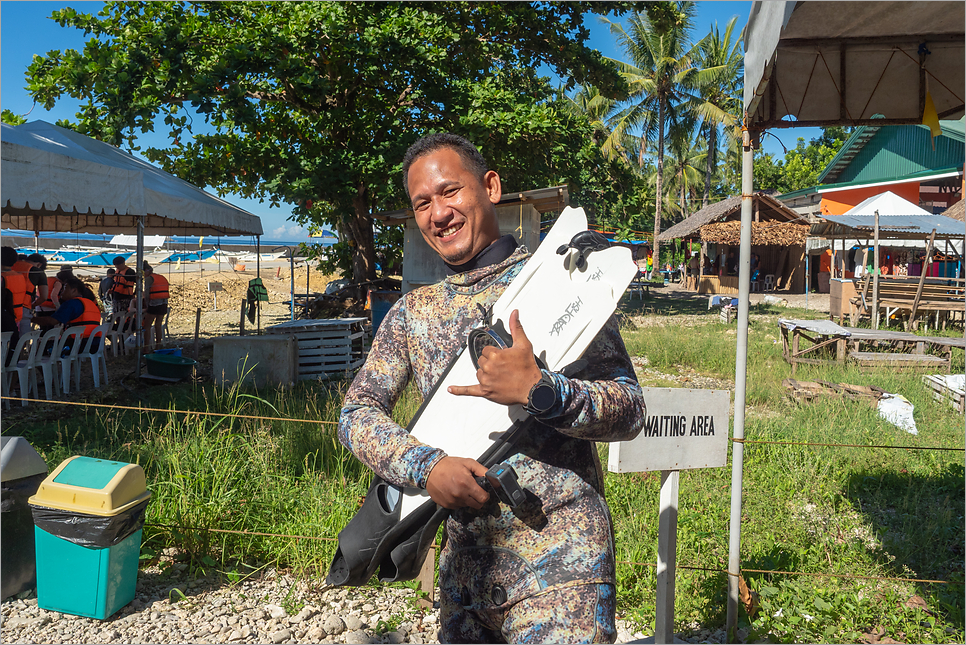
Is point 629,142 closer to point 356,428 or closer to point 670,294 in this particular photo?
Result: point 670,294

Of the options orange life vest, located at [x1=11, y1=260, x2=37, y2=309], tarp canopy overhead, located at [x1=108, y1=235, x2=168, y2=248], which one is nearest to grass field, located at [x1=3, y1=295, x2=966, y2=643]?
orange life vest, located at [x1=11, y1=260, x2=37, y2=309]

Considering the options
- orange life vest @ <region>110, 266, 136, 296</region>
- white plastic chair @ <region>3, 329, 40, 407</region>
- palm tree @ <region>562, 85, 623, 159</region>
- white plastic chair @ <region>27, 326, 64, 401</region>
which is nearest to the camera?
white plastic chair @ <region>3, 329, 40, 407</region>

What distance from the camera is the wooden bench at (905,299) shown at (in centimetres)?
1396

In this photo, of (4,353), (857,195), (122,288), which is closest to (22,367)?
(4,353)

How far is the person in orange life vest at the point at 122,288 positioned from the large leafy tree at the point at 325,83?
243 centimetres

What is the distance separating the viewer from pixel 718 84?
3256 centimetres

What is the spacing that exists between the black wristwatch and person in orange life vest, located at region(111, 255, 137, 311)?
41.3ft

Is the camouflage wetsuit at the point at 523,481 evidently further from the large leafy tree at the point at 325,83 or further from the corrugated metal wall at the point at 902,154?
the corrugated metal wall at the point at 902,154

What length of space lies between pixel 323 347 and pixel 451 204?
7896mm

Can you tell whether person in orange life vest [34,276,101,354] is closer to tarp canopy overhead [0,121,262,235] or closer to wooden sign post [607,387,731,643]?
tarp canopy overhead [0,121,262,235]

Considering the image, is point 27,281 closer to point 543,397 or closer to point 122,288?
point 122,288

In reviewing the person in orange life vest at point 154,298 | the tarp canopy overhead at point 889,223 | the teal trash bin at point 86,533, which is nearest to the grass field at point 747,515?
the teal trash bin at point 86,533

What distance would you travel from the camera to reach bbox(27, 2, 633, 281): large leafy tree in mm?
11219

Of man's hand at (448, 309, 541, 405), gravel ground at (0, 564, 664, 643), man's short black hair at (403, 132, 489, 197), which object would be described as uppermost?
man's short black hair at (403, 132, 489, 197)
